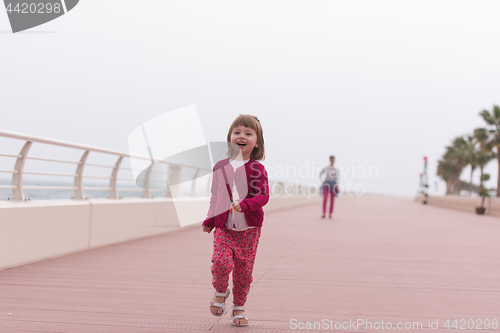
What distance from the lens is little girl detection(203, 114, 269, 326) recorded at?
10.4ft

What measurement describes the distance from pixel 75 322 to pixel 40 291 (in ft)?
3.71

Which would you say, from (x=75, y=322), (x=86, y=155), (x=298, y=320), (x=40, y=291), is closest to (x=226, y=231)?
(x=298, y=320)

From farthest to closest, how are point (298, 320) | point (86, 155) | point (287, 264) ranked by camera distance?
1. point (86, 155)
2. point (287, 264)
3. point (298, 320)

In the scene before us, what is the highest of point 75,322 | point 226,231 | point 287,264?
point 226,231

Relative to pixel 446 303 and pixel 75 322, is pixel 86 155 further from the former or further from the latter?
pixel 446 303

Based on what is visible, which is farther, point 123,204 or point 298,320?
point 123,204

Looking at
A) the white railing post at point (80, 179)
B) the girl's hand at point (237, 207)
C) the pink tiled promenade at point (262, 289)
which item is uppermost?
the girl's hand at point (237, 207)

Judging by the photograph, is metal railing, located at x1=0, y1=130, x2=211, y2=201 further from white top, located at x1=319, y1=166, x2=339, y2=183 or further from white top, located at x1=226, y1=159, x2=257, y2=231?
white top, located at x1=319, y1=166, x2=339, y2=183

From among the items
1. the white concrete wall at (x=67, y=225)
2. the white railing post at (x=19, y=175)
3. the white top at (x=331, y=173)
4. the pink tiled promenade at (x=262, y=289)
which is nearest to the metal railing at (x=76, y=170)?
the white railing post at (x=19, y=175)

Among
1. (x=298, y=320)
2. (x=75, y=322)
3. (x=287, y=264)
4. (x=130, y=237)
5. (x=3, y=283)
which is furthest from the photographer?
(x=130, y=237)

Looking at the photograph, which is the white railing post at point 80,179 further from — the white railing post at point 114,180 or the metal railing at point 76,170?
the white railing post at point 114,180

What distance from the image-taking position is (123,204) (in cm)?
795

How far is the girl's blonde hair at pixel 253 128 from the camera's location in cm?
323

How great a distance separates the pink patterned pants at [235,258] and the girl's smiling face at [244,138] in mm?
531
